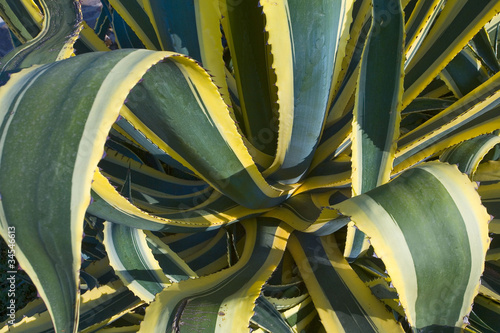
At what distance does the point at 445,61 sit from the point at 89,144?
0.79 m

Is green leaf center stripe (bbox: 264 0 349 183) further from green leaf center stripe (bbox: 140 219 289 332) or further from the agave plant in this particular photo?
green leaf center stripe (bbox: 140 219 289 332)

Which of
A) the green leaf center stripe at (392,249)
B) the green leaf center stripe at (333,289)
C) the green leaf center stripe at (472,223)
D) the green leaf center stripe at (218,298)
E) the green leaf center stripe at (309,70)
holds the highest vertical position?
the green leaf center stripe at (309,70)

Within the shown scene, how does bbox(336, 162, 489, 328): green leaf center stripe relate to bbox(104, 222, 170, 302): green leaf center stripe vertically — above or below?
above

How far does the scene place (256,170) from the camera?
2.65 feet

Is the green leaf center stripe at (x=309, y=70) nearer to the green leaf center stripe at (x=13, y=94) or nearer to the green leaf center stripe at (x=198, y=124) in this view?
the green leaf center stripe at (x=198, y=124)

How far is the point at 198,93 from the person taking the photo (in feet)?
2.24

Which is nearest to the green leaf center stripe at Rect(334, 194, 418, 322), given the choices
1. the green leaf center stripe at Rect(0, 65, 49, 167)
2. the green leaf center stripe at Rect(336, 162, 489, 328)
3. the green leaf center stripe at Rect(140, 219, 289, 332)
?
the green leaf center stripe at Rect(336, 162, 489, 328)

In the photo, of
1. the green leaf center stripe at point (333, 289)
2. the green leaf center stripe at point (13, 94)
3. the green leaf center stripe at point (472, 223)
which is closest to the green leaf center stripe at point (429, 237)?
the green leaf center stripe at point (472, 223)

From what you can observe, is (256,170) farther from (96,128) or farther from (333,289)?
(96,128)

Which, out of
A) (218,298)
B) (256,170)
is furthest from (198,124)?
(218,298)

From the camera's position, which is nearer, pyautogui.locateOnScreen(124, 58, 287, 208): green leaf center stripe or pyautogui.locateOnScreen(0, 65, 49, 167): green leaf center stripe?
pyautogui.locateOnScreen(0, 65, 49, 167): green leaf center stripe

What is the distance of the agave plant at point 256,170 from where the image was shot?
44 centimetres

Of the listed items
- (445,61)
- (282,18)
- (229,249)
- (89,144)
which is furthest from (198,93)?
(445,61)

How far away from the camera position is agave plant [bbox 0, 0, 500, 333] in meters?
0.44
